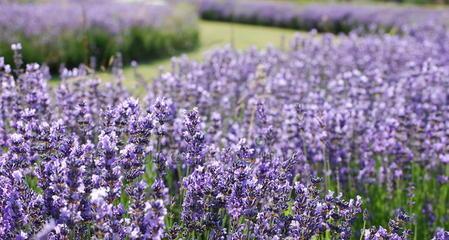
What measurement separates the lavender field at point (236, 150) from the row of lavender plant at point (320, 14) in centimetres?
839

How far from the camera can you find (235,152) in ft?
10.2

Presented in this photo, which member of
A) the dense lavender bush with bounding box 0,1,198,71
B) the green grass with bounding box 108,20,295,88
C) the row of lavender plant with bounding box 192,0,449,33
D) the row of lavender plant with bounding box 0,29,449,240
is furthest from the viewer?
the row of lavender plant with bounding box 192,0,449,33

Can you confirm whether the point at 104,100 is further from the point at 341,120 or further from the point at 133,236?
the point at 133,236

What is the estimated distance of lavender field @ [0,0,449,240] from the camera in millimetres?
2719

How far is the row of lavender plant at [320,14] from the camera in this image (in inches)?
675

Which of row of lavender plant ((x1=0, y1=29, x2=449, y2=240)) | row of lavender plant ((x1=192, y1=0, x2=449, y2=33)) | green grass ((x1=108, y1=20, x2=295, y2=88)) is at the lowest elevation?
green grass ((x1=108, y1=20, x2=295, y2=88))

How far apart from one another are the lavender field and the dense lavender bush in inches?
96.7

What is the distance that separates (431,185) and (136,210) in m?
3.31

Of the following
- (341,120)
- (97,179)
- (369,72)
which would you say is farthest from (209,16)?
(97,179)

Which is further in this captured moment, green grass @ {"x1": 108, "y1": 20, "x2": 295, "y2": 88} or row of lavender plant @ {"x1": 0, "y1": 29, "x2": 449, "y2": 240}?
green grass @ {"x1": 108, "y1": 20, "x2": 295, "y2": 88}

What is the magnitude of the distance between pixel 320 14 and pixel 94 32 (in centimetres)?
894

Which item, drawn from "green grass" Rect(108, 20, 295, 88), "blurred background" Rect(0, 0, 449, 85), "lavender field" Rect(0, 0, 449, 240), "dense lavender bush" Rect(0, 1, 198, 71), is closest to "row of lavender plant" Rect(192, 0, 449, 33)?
"blurred background" Rect(0, 0, 449, 85)

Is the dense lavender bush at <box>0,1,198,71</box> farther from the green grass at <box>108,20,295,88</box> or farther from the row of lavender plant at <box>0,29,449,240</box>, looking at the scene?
the row of lavender plant at <box>0,29,449,240</box>

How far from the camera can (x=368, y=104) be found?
17.4 ft
